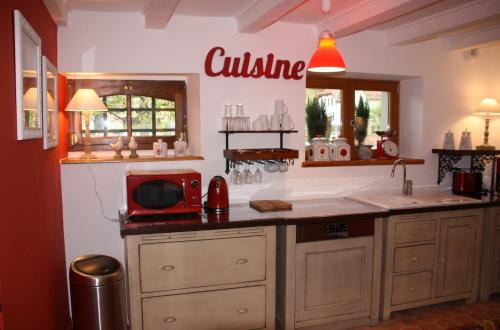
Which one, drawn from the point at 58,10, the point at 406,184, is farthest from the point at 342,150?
the point at 58,10

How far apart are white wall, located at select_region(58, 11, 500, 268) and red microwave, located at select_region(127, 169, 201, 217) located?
17.7 inches

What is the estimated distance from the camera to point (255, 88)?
3.39m

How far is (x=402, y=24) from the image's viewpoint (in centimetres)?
346

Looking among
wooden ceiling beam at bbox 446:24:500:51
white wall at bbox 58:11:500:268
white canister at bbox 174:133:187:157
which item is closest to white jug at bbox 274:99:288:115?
white wall at bbox 58:11:500:268

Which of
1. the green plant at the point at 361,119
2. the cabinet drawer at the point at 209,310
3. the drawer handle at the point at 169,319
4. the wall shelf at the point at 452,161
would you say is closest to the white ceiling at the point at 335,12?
the green plant at the point at 361,119

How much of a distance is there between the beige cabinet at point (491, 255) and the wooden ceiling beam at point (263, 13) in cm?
237

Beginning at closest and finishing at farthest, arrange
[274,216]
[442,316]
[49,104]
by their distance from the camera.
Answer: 1. [49,104]
2. [274,216]
3. [442,316]

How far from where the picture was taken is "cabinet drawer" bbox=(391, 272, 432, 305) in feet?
10.5

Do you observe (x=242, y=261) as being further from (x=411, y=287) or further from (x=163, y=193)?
(x=411, y=287)

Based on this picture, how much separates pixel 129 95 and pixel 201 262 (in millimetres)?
1539

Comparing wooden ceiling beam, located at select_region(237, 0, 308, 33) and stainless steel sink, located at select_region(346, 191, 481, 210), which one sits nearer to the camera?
wooden ceiling beam, located at select_region(237, 0, 308, 33)

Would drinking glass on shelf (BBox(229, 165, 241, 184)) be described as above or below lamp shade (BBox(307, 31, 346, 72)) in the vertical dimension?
below

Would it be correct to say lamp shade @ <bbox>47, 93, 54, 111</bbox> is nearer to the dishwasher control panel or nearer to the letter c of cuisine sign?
the letter c of cuisine sign

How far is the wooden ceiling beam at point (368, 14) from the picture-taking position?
102 inches
